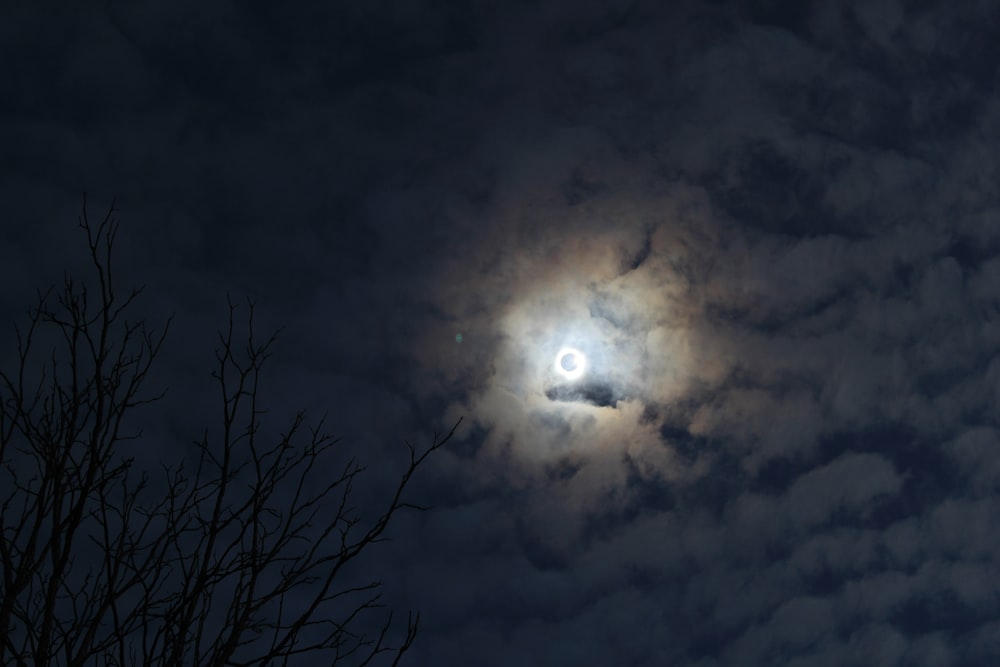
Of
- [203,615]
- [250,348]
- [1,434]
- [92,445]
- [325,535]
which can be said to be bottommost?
[203,615]

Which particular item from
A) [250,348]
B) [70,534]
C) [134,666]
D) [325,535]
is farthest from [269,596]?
[250,348]

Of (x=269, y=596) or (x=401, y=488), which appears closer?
(x=269, y=596)

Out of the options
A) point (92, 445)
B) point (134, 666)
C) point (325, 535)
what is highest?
point (92, 445)

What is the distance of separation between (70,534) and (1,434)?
544mm

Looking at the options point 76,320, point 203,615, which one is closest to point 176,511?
point 203,615

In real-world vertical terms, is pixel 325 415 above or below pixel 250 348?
below

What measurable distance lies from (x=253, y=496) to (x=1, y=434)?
879 mm

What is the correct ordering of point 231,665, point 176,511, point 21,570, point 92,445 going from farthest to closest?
point 176,511
point 231,665
point 92,445
point 21,570

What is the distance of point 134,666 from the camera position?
89.9 inches

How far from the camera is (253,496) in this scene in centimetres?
246

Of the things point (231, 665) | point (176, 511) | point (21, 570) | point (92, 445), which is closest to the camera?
point (21, 570)

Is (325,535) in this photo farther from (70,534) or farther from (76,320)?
(76,320)

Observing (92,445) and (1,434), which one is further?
(1,434)

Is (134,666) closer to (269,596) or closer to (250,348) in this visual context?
(269,596)
